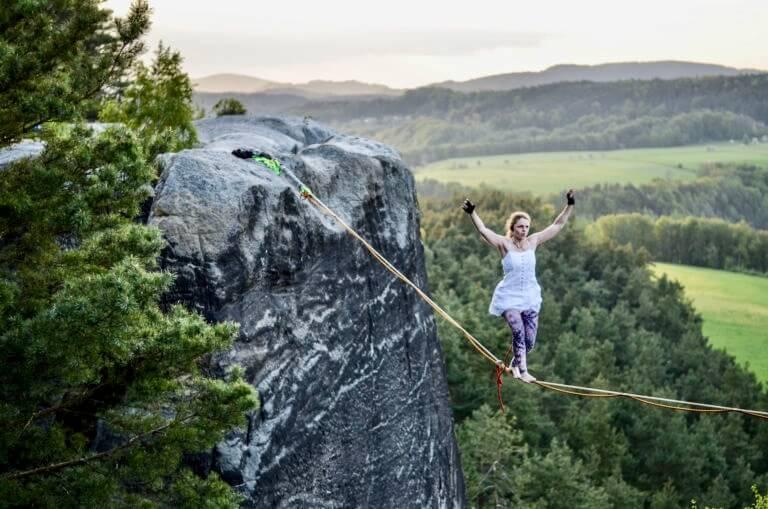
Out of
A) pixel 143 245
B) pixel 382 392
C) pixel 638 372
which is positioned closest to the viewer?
pixel 143 245

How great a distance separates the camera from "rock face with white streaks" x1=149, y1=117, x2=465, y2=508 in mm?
12789

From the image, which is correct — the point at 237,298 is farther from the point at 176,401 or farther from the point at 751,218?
the point at 751,218

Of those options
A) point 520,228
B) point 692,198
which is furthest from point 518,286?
point 692,198

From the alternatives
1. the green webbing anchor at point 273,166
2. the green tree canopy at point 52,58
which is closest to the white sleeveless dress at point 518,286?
the green webbing anchor at point 273,166

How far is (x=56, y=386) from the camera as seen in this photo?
32.4ft

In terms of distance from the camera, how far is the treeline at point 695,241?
124 m

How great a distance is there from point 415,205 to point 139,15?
33.1 feet

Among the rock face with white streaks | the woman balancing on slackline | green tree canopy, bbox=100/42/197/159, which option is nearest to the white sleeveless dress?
the woman balancing on slackline

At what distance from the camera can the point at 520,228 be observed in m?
11.7

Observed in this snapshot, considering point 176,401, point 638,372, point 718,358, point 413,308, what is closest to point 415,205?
point 413,308

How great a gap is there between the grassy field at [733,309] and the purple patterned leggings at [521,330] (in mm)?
82814

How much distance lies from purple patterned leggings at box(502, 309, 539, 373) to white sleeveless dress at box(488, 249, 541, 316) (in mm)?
108

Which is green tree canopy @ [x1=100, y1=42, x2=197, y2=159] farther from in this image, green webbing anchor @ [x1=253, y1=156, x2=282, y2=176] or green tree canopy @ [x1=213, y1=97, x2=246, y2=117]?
green tree canopy @ [x1=213, y1=97, x2=246, y2=117]

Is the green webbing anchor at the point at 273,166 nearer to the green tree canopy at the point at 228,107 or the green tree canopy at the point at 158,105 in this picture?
the green tree canopy at the point at 158,105
